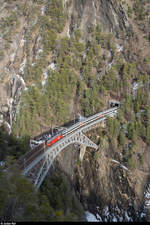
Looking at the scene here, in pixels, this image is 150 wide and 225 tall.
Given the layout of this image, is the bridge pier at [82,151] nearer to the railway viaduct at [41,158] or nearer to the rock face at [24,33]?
the railway viaduct at [41,158]

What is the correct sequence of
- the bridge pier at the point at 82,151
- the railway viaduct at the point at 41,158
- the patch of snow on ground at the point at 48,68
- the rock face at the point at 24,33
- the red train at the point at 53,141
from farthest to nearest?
1. the patch of snow on ground at the point at 48,68
2. the rock face at the point at 24,33
3. the bridge pier at the point at 82,151
4. the red train at the point at 53,141
5. the railway viaduct at the point at 41,158

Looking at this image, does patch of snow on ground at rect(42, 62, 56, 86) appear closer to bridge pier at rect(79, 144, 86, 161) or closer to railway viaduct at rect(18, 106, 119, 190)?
railway viaduct at rect(18, 106, 119, 190)

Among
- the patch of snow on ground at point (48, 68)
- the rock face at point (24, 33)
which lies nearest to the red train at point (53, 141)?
the rock face at point (24, 33)

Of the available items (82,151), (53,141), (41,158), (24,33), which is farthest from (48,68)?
(41,158)

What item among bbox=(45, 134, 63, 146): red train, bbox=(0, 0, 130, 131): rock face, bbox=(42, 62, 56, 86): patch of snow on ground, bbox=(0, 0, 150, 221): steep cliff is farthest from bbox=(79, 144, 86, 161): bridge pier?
bbox=(42, 62, 56, 86): patch of snow on ground

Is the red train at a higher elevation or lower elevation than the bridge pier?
higher

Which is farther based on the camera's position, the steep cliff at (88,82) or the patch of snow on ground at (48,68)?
the patch of snow on ground at (48,68)

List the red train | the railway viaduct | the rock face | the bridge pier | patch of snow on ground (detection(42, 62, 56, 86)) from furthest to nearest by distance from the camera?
patch of snow on ground (detection(42, 62, 56, 86)) < the rock face < the bridge pier < the red train < the railway viaduct

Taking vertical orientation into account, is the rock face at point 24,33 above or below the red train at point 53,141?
above

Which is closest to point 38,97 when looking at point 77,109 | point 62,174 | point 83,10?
point 77,109

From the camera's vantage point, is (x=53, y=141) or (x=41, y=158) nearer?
(x=41, y=158)

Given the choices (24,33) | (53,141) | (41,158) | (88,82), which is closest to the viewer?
(41,158)

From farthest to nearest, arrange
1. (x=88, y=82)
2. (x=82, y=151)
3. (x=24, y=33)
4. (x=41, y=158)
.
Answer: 1. (x=88, y=82)
2. (x=24, y=33)
3. (x=82, y=151)
4. (x=41, y=158)

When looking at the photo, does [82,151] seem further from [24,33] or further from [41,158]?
[24,33]
